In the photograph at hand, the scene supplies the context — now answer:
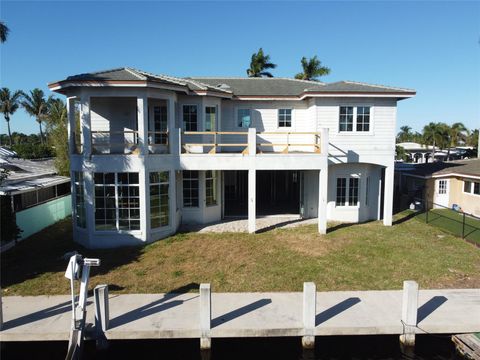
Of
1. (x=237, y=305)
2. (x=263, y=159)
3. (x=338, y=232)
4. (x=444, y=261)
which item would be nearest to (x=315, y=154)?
(x=263, y=159)

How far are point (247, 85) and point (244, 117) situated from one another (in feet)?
9.59

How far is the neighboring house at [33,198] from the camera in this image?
15055 millimetres

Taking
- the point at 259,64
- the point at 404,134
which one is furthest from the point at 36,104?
the point at 404,134

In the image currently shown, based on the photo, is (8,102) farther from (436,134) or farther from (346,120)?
(436,134)

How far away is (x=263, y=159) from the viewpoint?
1508 centimetres

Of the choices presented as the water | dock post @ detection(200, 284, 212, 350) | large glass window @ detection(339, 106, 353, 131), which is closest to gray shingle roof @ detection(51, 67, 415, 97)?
large glass window @ detection(339, 106, 353, 131)

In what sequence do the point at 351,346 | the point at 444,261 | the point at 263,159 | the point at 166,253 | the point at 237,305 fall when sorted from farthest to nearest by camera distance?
the point at 263,159 < the point at 166,253 < the point at 444,261 < the point at 237,305 < the point at 351,346

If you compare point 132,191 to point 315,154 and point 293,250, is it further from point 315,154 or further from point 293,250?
point 315,154

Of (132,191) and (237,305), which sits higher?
(132,191)

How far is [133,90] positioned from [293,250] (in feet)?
28.8

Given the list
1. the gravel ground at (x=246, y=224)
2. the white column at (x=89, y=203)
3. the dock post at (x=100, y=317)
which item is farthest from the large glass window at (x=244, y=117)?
the dock post at (x=100, y=317)

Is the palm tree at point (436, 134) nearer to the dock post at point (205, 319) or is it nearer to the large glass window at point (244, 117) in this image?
the large glass window at point (244, 117)

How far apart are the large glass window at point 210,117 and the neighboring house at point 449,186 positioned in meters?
13.5

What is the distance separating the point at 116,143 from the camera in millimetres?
14875
